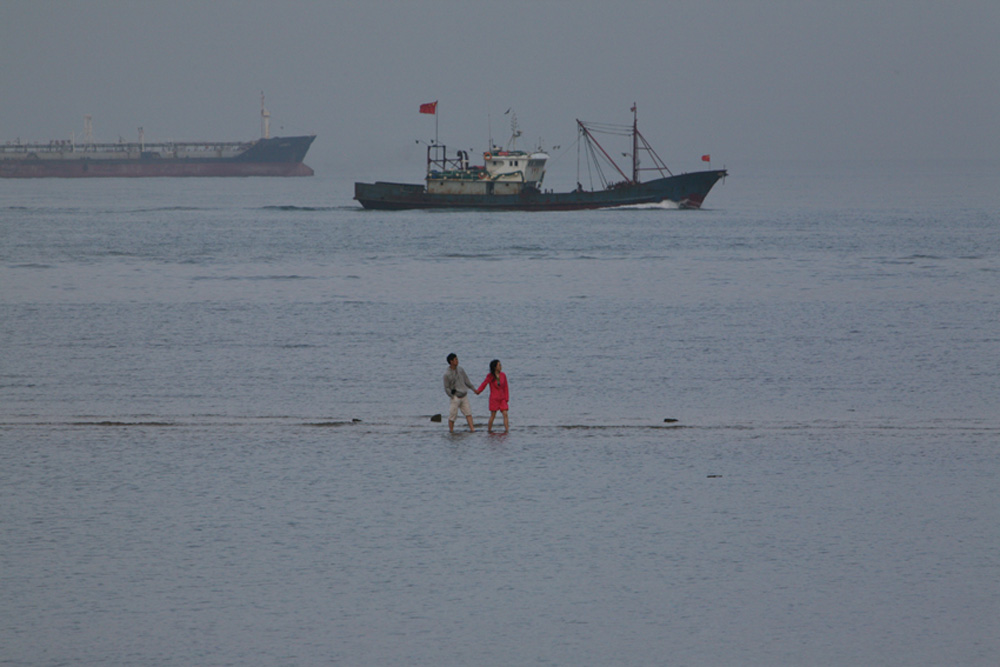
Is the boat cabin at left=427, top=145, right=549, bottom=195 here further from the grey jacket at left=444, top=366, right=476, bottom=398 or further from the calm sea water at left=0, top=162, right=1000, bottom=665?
the grey jacket at left=444, top=366, right=476, bottom=398

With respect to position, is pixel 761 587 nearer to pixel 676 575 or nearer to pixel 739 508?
pixel 676 575

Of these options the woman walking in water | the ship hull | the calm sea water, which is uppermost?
the ship hull

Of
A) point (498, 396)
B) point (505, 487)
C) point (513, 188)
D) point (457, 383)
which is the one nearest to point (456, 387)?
point (457, 383)

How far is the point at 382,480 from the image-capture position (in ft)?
60.6

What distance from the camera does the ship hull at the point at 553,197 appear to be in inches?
4038

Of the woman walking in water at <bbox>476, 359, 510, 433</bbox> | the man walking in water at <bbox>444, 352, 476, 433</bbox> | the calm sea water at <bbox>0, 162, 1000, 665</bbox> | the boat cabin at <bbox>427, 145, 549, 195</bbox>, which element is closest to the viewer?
the calm sea water at <bbox>0, 162, 1000, 665</bbox>

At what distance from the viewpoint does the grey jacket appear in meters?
21.3

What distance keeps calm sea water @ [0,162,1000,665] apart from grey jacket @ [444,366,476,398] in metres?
0.94

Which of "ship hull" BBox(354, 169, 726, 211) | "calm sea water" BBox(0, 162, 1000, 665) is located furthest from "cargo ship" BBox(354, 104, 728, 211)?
"calm sea water" BBox(0, 162, 1000, 665)

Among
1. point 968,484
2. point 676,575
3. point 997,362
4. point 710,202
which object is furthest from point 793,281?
point 710,202

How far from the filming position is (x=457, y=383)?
21.5m

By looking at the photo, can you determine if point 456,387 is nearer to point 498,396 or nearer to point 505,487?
point 498,396

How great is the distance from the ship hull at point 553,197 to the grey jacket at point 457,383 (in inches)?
3159

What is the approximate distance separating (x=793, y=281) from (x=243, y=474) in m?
46.2
